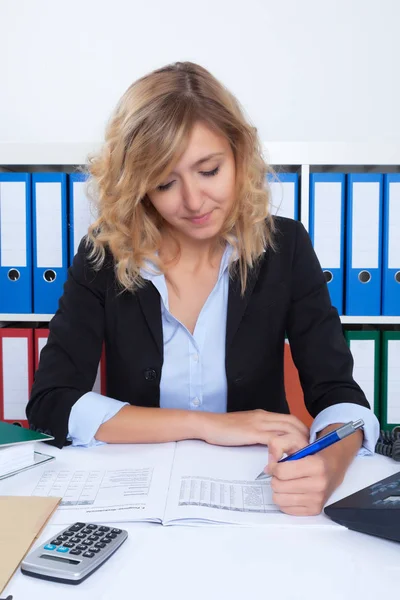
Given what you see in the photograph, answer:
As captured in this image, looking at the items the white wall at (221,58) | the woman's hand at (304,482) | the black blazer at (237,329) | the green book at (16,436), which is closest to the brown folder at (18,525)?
the green book at (16,436)

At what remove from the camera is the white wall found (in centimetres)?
212

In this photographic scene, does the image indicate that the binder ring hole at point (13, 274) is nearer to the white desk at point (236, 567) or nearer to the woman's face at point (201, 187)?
the woman's face at point (201, 187)

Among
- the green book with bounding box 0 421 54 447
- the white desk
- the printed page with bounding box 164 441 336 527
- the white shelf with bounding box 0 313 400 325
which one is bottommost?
the white desk

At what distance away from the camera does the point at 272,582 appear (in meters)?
0.59

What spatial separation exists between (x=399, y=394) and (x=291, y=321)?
57cm

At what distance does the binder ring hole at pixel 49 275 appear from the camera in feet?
5.74

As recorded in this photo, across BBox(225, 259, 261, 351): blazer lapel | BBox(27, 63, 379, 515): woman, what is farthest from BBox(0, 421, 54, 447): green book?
BBox(225, 259, 261, 351): blazer lapel

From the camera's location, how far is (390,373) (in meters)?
1.74

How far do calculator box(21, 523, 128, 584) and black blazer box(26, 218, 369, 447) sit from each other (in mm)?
560

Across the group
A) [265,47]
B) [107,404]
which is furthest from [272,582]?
[265,47]

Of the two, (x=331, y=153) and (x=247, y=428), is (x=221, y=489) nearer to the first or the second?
(x=247, y=428)

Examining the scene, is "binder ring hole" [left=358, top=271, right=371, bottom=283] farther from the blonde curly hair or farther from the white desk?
the white desk

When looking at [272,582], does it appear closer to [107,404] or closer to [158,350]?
[107,404]

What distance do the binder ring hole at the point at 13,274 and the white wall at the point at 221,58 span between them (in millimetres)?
628
